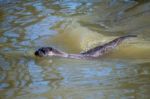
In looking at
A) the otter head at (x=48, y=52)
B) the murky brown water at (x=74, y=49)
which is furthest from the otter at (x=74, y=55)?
the murky brown water at (x=74, y=49)

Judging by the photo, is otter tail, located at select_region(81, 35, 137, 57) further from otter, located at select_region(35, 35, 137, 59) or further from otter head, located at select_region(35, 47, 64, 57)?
otter head, located at select_region(35, 47, 64, 57)

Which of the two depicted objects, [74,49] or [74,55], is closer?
[74,55]

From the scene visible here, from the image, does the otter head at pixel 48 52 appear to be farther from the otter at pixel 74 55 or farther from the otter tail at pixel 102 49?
the otter tail at pixel 102 49

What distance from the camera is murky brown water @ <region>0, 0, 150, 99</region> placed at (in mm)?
6188

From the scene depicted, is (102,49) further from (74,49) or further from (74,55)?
(74,49)

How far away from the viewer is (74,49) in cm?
901

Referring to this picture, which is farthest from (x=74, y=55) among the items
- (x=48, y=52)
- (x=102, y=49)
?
(x=102, y=49)

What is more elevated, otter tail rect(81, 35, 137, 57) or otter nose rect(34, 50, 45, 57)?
otter nose rect(34, 50, 45, 57)

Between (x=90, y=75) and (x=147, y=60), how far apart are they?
1.21 m

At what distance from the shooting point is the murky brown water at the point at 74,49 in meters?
6.19

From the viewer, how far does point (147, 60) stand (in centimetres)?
744

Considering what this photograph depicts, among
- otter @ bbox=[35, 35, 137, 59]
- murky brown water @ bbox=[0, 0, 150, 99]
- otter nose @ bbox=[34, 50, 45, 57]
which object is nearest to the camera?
murky brown water @ bbox=[0, 0, 150, 99]

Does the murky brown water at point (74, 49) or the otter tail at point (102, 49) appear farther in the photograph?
the otter tail at point (102, 49)

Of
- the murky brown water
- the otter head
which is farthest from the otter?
the murky brown water
